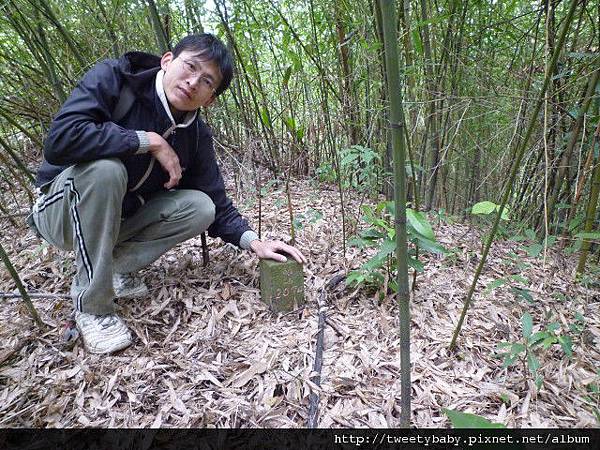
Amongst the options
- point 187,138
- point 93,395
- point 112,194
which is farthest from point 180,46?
point 93,395

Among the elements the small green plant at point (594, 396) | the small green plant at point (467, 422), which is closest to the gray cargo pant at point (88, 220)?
the small green plant at point (467, 422)

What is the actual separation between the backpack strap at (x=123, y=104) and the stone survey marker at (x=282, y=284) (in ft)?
2.84

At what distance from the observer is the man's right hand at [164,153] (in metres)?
1.46

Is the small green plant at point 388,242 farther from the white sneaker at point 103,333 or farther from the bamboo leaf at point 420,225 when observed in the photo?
the white sneaker at point 103,333

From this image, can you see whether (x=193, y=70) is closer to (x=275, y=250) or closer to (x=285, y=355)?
(x=275, y=250)

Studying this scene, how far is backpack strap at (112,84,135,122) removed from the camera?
4.96 feet

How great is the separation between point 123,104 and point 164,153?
0.93ft

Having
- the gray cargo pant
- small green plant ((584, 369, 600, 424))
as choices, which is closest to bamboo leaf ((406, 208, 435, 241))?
small green plant ((584, 369, 600, 424))

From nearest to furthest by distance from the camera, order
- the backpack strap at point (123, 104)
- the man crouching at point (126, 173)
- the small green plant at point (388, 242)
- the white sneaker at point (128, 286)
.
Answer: the small green plant at point (388, 242)
the man crouching at point (126, 173)
the backpack strap at point (123, 104)
the white sneaker at point (128, 286)

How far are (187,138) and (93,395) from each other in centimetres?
110

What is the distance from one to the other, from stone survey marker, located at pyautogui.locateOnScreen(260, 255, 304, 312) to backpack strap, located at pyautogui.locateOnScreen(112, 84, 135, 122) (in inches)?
34.0

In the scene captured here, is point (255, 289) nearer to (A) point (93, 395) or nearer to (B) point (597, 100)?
(A) point (93, 395)

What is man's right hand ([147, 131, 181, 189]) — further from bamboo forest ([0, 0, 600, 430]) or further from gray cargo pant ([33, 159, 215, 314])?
gray cargo pant ([33, 159, 215, 314])

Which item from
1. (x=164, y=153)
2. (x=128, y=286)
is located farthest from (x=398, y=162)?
(x=128, y=286)
